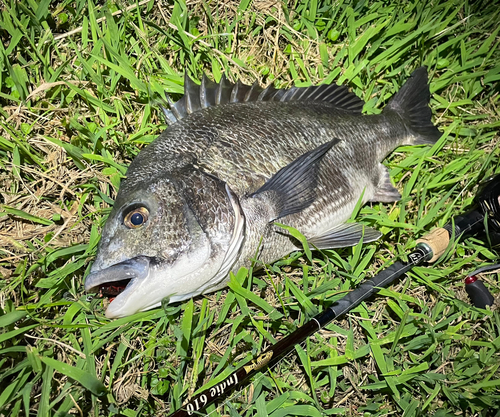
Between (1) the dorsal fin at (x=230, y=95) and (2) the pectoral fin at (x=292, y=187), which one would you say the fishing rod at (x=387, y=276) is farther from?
(1) the dorsal fin at (x=230, y=95)

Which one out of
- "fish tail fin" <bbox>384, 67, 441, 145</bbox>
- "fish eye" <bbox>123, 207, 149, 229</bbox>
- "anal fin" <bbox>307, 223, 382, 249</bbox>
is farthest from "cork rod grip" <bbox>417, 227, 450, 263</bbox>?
"fish eye" <bbox>123, 207, 149, 229</bbox>

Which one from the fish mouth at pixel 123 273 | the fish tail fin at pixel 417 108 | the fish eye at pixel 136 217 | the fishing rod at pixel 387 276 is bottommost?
the fishing rod at pixel 387 276

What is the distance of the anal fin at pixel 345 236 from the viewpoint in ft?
7.57

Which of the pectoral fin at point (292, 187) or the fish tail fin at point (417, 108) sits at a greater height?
the fish tail fin at point (417, 108)

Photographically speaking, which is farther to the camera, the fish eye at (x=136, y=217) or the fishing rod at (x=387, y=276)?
the fishing rod at (x=387, y=276)

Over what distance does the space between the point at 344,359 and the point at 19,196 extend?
95.8 inches

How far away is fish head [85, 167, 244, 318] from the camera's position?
1745 millimetres

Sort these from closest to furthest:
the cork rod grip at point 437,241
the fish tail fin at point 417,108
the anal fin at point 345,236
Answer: the anal fin at point 345,236
the cork rod grip at point 437,241
the fish tail fin at point 417,108

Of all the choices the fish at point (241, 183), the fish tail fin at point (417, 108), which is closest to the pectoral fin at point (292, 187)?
the fish at point (241, 183)

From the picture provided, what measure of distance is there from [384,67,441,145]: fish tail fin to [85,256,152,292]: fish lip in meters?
2.28

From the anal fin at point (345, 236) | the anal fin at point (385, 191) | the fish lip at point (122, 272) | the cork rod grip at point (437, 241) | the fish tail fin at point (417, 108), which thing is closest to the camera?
the fish lip at point (122, 272)

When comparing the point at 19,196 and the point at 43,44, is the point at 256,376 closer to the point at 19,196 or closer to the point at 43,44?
the point at 19,196

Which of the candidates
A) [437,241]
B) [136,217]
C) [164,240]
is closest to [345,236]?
[437,241]

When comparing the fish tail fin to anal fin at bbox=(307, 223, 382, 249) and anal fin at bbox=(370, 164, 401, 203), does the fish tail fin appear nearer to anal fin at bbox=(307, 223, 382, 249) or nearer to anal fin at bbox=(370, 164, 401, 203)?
anal fin at bbox=(370, 164, 401, 203)
